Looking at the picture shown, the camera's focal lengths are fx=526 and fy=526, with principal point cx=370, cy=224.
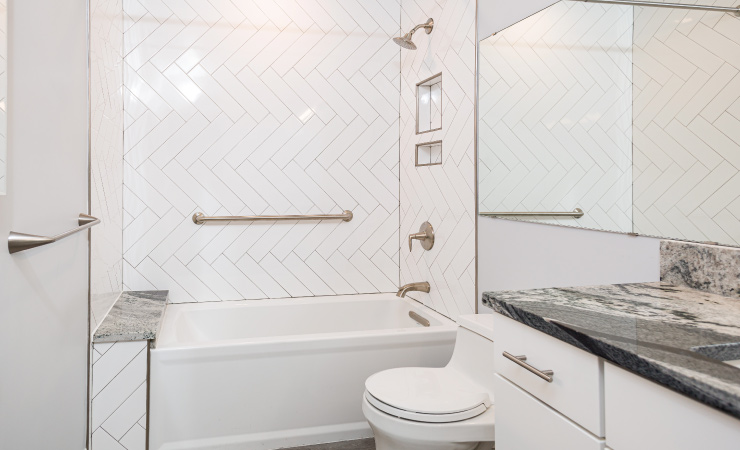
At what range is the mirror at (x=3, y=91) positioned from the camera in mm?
1007

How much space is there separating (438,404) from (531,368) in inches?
26.6

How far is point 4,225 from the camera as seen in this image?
104 centimetres

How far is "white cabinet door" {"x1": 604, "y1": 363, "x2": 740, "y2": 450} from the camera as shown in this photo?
0.62 meters

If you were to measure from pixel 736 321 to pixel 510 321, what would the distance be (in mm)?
394

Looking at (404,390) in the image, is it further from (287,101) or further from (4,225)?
(287,101)

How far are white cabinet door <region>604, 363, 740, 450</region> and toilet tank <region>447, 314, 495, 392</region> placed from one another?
999mm

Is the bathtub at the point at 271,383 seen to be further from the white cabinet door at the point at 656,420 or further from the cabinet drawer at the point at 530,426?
the white cabinet door at the point at 656,420

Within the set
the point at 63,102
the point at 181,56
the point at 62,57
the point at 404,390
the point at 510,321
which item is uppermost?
the point at 181,56

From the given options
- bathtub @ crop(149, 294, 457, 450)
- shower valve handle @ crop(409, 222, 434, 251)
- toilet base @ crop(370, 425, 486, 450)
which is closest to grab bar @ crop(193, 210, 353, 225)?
shower valve handle @ crop(409, 222, 434, 251)

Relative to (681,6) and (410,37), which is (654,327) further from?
(410,37)

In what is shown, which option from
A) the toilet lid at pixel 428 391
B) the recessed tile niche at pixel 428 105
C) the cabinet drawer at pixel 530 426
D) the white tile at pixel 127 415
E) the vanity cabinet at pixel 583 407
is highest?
the recessed tile niche at pixel 428 105

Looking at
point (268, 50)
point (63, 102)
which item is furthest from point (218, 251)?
point (63, 102)

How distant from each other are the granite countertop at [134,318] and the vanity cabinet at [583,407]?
1529 mm

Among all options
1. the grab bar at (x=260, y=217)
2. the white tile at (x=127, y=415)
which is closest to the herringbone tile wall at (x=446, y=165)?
the grab bar at (x=260, y=217)
